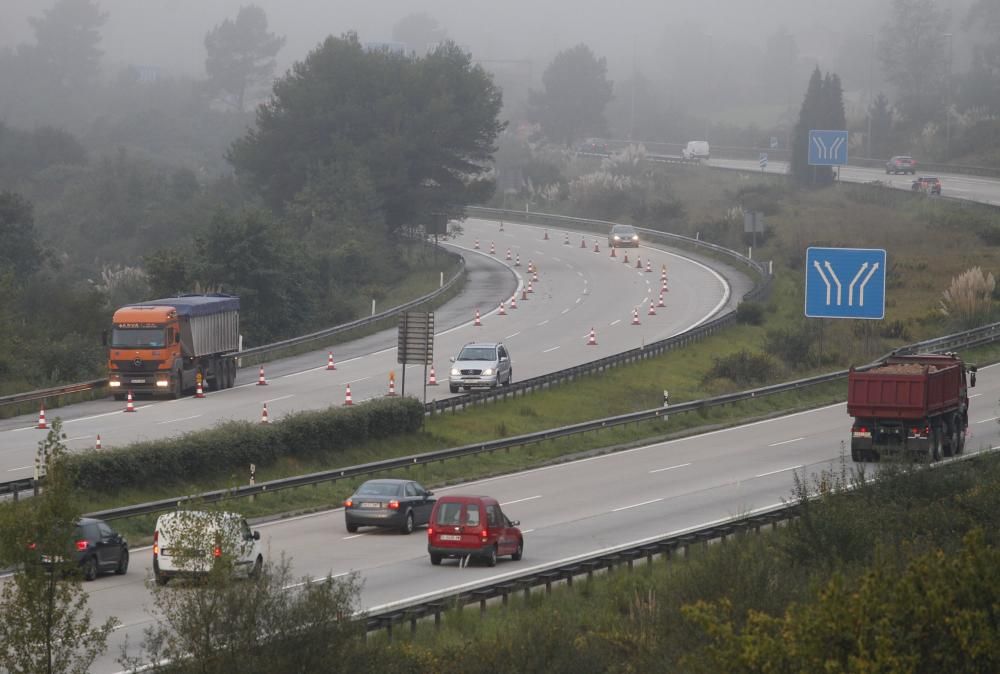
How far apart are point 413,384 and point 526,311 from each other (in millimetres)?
18251

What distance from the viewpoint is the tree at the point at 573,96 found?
166 metres

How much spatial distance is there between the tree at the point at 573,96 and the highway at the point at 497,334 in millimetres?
69055

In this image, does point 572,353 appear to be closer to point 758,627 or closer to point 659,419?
point 659,419

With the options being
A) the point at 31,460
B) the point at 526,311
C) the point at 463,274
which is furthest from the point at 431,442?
the point at 463,274

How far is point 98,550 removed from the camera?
24.4 m

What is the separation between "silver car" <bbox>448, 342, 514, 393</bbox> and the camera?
4762 cm

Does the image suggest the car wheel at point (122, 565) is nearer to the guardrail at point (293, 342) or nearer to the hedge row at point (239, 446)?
the hedge row at point (239, 446)

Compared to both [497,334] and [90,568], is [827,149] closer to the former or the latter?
[497,334]

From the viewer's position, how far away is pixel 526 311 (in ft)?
222

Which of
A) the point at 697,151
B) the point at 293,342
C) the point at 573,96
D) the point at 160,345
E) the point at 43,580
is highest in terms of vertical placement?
the point at 573,96

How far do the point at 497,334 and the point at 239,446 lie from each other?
2697 cm

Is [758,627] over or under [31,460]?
over

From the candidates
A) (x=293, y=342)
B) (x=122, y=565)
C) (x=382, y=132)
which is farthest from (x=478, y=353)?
(x=382, y=132)

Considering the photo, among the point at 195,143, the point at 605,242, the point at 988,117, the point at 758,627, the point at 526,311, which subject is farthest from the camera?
the point at 195,143
